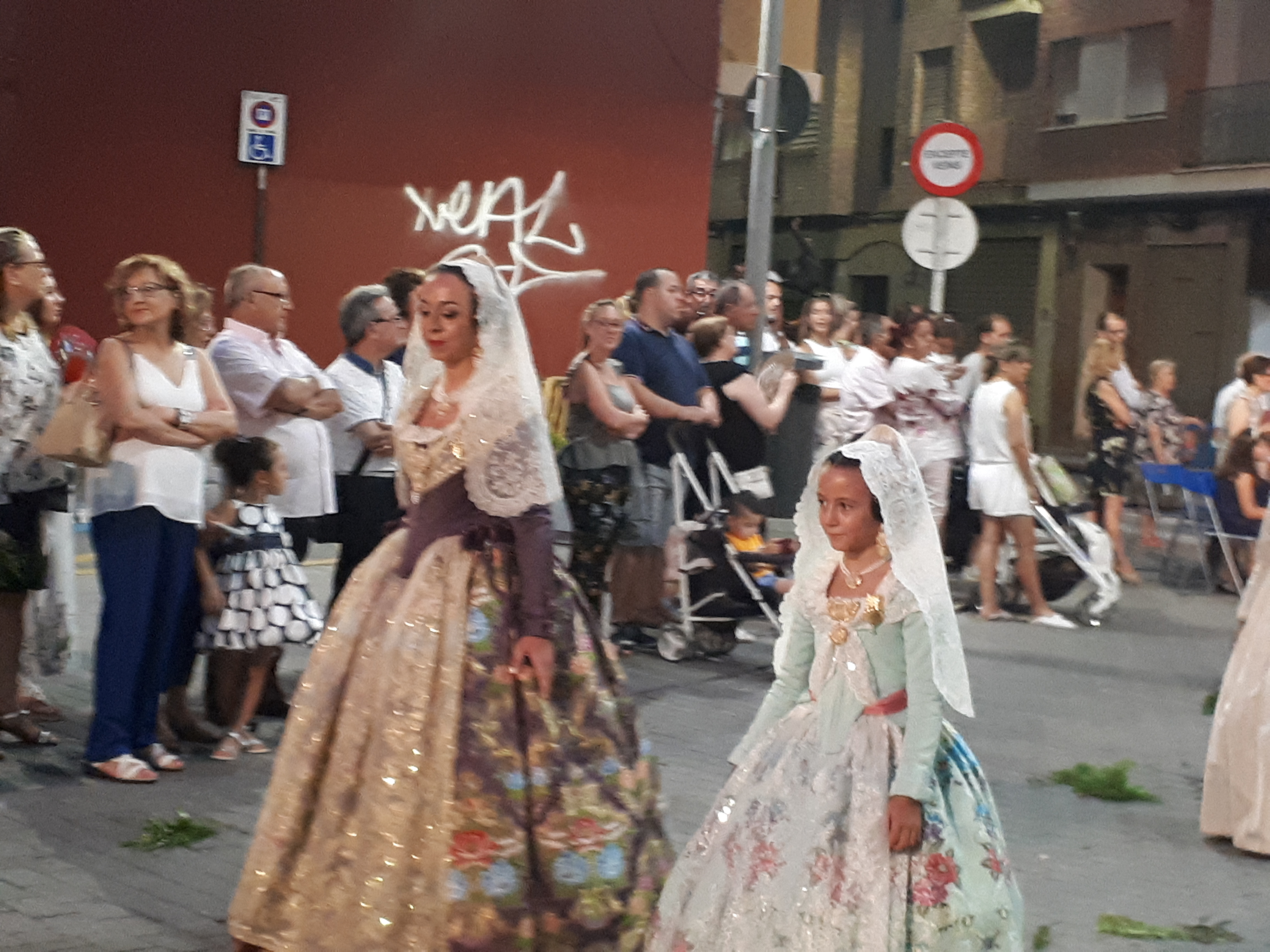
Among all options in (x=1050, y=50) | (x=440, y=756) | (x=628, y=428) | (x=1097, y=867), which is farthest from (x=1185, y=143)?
(x=440, y=756)

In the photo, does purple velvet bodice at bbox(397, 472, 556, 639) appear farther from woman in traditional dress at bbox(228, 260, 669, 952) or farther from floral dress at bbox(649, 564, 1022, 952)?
floral dress at bbox(649, 564, 1022, 952)

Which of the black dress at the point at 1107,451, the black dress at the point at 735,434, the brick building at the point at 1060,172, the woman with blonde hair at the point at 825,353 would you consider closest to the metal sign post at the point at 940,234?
the woman with blonde hair at the point at 825,353

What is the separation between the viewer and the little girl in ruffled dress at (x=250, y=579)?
7.34 meters

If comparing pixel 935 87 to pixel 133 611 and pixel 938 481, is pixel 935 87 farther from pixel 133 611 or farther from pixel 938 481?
pixel 133 611

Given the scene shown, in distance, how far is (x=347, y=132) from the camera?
1423cm

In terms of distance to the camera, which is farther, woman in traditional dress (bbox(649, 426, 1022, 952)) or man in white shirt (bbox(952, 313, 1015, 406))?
man in white shirt (bbox(952, 313, 1015, 406))

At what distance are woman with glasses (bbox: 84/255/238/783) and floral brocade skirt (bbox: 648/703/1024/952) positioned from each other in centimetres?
316

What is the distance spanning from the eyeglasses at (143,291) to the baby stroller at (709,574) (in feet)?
12.6

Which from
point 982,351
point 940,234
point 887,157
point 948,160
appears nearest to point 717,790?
point 982,351

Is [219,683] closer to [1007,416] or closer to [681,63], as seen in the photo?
[1007,416]

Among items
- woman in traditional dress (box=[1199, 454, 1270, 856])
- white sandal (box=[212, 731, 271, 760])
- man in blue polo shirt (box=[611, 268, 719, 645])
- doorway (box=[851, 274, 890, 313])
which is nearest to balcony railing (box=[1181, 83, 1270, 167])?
doorway (box=[851, 274, 890, 313])

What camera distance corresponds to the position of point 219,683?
770 cm

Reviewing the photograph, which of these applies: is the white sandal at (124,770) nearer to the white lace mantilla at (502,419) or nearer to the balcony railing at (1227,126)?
the white lace mantilla at (502,419)

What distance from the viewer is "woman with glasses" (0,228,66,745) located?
7.13 m
